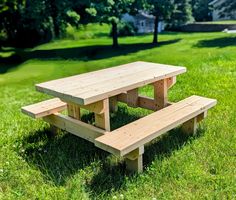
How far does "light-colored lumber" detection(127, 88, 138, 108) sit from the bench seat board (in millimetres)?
834

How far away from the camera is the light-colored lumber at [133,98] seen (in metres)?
4.89

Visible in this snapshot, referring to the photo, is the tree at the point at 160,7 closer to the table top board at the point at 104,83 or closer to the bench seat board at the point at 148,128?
the table top board at the point at 104,83

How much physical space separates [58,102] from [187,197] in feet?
7.66

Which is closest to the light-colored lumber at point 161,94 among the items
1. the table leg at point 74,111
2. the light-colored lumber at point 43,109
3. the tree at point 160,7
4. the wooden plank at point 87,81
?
the wooden plank at point 87,81

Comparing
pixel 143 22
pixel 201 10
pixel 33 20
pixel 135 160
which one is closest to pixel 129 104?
pixel 135 160

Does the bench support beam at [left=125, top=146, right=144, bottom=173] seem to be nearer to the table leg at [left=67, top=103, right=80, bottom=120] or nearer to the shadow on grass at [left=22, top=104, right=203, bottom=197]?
the shadow on grass at [left=22, top=104, right=203, bottom=197]

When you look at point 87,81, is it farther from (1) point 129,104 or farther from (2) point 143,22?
(2) point 143,22

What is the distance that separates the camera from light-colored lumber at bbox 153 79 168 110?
4602 mm

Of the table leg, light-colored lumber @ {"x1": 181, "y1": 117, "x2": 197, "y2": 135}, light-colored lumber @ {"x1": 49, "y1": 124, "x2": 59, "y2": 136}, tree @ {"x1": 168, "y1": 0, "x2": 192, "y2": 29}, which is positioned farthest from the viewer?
tree @ {"x1": 168, "y1": 0, "x2": 192, "y2": 29}

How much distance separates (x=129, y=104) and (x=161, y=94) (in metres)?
0.59

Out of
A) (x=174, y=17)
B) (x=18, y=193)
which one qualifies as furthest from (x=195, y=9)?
(x=18, y=193)

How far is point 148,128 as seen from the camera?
3461mm

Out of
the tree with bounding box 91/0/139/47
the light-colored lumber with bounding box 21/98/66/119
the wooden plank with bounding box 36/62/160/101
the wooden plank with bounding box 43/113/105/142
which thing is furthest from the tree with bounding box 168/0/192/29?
the wooden plank with bounding box 43/113/105/142

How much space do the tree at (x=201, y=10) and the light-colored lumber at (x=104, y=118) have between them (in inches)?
1308
